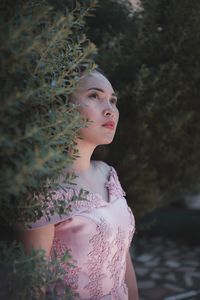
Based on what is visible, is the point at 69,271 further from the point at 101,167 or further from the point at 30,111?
the point at 30,111

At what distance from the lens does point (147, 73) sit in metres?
2.57

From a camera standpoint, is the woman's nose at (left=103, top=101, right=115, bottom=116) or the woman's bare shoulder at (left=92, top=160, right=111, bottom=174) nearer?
the woman's nose at (left=103, top=101, right=115, bottom=116)

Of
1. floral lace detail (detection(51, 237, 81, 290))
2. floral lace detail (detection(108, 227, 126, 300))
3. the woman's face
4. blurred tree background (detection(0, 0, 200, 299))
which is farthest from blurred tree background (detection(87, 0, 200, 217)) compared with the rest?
floral lace detail (detection(51, 237, 81, 290))

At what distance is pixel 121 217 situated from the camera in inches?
70.7

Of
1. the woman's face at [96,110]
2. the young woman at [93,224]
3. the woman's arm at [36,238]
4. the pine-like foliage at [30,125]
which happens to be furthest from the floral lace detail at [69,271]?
the woman's face at [96,110]

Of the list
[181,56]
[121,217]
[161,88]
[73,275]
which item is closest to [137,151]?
[161,88]

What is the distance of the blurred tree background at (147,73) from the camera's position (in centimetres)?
268

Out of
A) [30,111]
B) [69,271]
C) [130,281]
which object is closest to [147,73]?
[130,281]

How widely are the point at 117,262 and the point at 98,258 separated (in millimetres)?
121

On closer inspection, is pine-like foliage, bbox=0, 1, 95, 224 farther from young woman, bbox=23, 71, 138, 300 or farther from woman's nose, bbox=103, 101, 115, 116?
woman's nose, bbox=103, 101, 115, 116

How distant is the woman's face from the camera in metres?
1.75

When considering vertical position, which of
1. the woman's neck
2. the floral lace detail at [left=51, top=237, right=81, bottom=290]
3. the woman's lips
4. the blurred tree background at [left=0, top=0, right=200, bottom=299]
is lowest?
the floral lace detail at [left=51, top=237, right=81, bottom=290]

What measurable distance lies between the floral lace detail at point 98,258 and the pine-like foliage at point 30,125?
30 cm

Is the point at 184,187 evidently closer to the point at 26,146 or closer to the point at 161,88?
the point at 161,88
